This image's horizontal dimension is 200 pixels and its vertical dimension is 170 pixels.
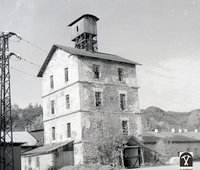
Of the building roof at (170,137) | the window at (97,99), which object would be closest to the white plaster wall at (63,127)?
the window at (97,99)

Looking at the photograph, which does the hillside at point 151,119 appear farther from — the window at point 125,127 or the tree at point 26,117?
the window at point 125,127

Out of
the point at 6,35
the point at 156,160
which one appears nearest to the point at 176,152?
the point at 156,160

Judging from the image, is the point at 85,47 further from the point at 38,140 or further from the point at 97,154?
the point at 38,140

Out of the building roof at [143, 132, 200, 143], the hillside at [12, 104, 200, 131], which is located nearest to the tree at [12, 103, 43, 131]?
the hillside at [12, 104, 200, 131]

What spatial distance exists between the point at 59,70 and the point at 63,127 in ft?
20.5

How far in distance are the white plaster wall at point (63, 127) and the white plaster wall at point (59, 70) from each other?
3507 millimetres

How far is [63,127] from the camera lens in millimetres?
34188

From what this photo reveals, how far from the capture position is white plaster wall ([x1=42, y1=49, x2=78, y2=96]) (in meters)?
33.3

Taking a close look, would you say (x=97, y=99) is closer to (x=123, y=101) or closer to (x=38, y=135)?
(x=123, y=101)

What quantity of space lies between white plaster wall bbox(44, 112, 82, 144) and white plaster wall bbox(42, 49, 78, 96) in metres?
3.51

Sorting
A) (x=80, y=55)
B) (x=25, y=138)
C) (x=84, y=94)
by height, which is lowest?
(x=25, y=138)

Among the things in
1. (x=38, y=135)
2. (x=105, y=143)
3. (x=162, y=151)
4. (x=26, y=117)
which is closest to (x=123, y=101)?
(x=105, y=143)

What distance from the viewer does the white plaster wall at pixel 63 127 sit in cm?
3174

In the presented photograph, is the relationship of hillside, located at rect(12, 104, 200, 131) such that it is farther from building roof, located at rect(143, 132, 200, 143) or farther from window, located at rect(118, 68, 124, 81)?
window, located at rect(118, 68, 124, 81)
